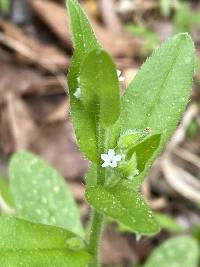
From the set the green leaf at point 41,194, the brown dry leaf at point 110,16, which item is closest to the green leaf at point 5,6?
the brown dry leaf at point 110,16

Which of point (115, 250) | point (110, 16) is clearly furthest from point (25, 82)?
point (115, 250)

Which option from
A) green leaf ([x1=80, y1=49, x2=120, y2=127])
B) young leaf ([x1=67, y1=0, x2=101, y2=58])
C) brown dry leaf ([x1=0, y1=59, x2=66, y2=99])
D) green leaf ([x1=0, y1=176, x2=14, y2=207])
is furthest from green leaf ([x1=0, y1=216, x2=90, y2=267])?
brown dry leaf ([x1=0, y1=59, x2=66, y2=99])

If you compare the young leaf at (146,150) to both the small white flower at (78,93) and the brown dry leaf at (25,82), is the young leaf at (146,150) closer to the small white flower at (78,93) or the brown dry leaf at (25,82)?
the small white flower at (78,93)

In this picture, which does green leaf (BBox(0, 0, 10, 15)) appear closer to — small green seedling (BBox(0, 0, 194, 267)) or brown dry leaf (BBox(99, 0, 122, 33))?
brown dry leaf (BBox(99, 0, 122, 33))

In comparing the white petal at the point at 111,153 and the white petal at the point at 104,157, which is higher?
the white petal at the point at 111,153

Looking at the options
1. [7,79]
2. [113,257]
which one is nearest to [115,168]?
[113,257]

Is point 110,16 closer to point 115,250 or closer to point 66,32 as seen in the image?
point 66,32
